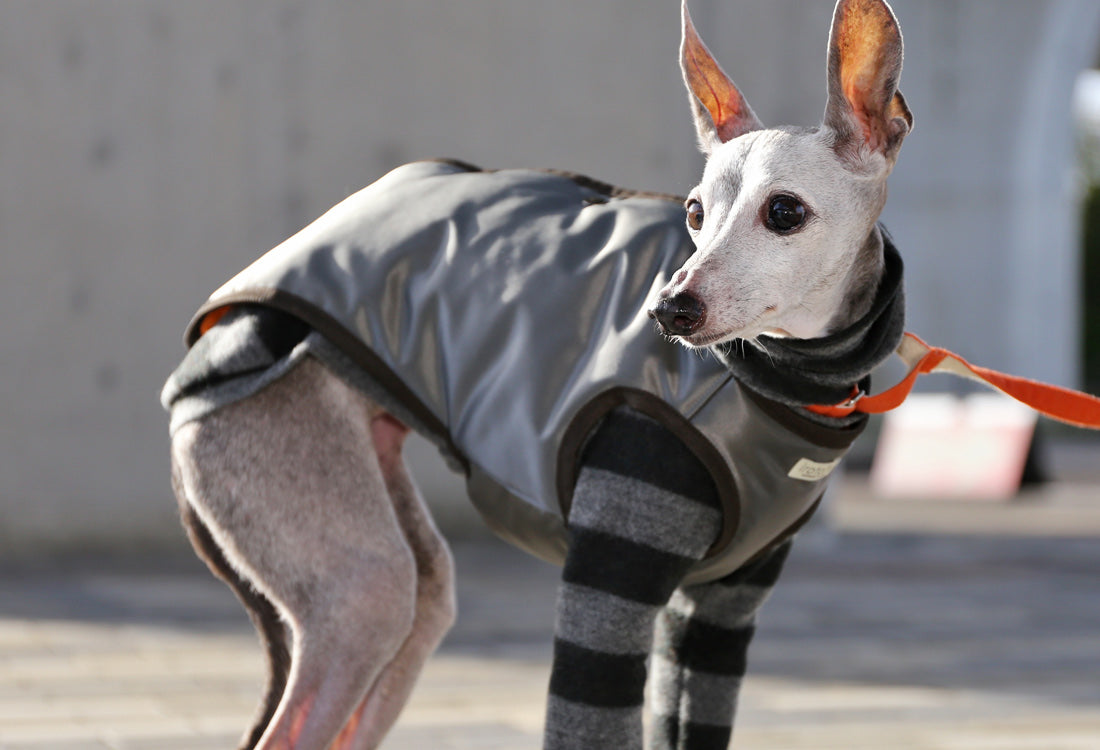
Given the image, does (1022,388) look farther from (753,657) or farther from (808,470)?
(753,657)

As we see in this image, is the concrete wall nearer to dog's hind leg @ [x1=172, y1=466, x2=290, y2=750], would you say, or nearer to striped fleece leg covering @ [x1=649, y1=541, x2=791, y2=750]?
dog's hind leg @ [x1=172, y1=466, x2=290, y2=750]

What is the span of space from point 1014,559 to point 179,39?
4519mm

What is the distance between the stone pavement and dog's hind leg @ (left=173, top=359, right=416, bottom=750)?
4.11ft

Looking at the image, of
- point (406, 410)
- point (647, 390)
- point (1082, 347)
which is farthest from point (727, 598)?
point (1082, 347)

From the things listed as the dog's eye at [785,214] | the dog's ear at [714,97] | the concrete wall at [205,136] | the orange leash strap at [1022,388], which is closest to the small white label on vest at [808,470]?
the orange leash strap at [1022,388]

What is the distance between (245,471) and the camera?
89.3 inches

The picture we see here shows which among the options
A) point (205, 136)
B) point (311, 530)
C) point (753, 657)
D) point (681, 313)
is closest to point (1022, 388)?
point (681, 313)

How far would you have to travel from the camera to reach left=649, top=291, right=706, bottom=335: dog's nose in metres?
1.92

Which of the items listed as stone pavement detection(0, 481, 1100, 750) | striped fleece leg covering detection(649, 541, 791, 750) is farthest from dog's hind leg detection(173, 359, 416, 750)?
stone pavement detection(0, 481, 1100, 750)

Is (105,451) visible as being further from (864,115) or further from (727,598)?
(864,115)

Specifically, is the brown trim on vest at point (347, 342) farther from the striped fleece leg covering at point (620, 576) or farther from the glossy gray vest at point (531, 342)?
the striped fleece leg covering at point (620, 576)

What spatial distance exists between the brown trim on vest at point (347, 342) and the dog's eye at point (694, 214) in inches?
20.5

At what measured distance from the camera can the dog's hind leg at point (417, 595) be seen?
8.04ft

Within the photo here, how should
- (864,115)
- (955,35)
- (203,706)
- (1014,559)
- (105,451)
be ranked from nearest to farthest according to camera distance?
(864,115)
(203,706)
(105,451)
(1014,559)
(955,35)
